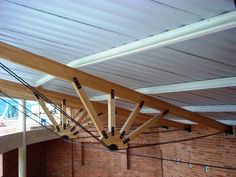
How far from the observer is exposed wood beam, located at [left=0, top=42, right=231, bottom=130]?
3412 mm

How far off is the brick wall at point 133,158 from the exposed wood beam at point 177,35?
12.6 feet

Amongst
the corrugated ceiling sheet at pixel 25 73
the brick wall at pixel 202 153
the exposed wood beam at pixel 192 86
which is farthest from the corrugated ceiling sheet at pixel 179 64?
the brick wall at pixel 202 153

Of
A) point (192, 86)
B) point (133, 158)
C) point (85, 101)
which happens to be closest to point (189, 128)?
point (133, 158)

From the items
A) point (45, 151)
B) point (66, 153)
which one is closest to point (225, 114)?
point (66, 153)

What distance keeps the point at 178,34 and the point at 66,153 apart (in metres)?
11.7

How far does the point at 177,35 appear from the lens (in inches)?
94.4

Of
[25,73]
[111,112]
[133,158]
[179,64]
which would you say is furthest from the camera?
[133,158]

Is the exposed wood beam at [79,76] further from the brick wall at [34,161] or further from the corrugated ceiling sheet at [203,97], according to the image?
the brick wall at [34,161]

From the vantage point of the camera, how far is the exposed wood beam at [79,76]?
341cm

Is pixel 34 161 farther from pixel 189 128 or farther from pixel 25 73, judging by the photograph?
pixel 25 73

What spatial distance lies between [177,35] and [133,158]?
8.97 meters

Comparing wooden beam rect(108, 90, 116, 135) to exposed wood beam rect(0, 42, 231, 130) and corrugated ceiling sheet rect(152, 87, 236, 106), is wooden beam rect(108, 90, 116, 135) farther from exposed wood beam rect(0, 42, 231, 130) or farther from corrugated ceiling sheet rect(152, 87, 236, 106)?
corrugated ceiling sheet rect(152, 87, 236, 106)

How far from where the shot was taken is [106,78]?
4.78m

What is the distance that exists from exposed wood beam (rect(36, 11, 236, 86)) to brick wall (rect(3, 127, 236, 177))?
3841 millimetres
